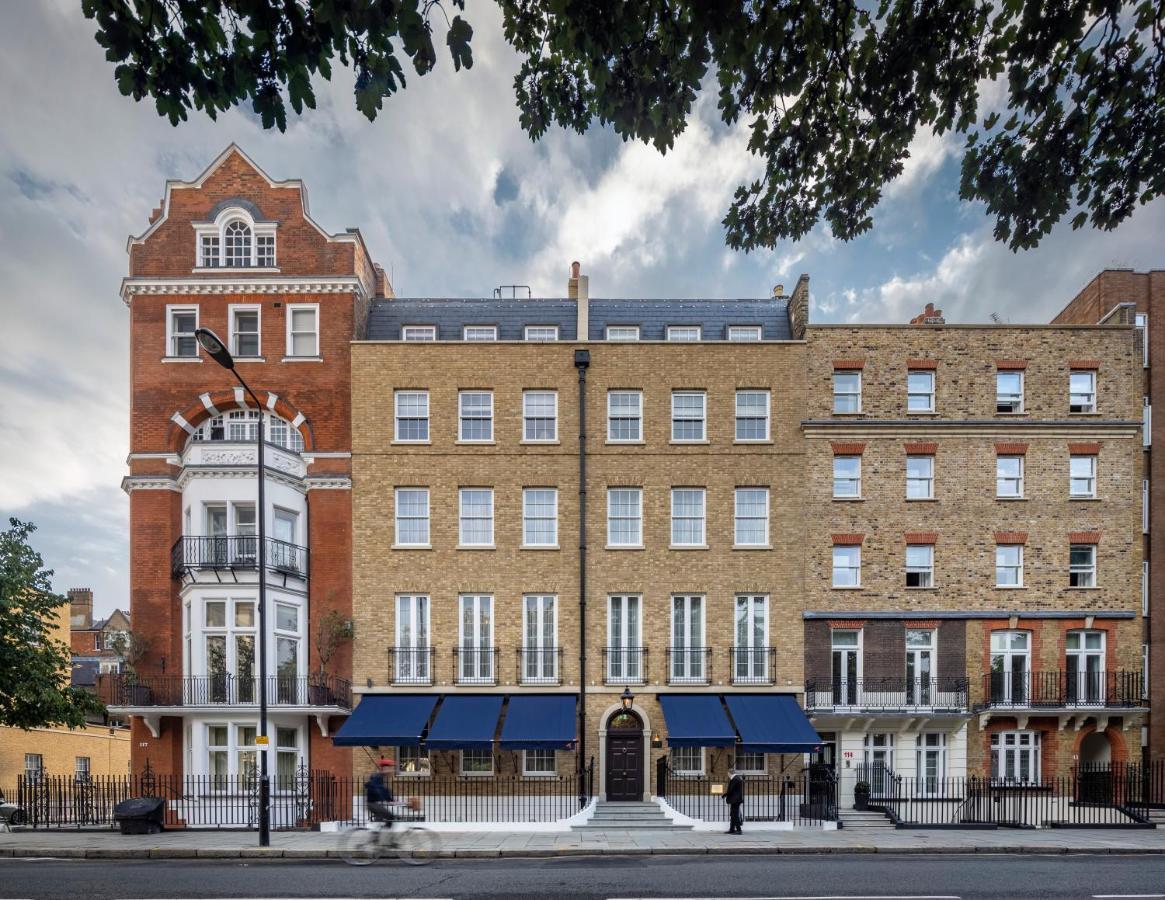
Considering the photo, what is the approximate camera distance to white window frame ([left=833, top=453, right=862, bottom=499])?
21.9 m

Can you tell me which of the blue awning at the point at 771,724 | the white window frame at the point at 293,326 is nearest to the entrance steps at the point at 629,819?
the blue awning at the point at 771,724

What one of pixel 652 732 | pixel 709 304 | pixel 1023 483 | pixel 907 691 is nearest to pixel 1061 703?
pixel 907 691

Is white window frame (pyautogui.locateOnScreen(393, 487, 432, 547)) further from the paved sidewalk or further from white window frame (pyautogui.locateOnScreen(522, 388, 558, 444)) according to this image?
the paved sidewalk

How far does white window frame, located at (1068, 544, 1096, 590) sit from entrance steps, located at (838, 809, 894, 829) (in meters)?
8.58

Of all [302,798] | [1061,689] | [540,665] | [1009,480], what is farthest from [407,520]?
[1061,689]

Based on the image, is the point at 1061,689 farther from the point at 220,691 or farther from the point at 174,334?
the point at 174,334

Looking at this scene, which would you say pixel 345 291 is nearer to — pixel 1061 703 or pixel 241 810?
pixel 241 810

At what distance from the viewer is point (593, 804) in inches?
748

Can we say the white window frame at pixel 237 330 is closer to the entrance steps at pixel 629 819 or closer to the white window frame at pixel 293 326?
the white window frame at pixel 293 326

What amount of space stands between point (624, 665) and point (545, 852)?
6812mm

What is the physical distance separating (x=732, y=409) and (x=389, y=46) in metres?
18.2

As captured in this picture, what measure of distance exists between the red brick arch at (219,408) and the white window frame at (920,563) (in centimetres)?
1730

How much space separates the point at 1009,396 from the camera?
2209cm

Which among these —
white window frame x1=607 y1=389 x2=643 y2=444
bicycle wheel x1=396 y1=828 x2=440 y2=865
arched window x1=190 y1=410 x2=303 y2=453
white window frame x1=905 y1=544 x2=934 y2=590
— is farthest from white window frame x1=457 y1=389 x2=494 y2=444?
white window frame x1=905 y1=544 x2=934 y2=590
